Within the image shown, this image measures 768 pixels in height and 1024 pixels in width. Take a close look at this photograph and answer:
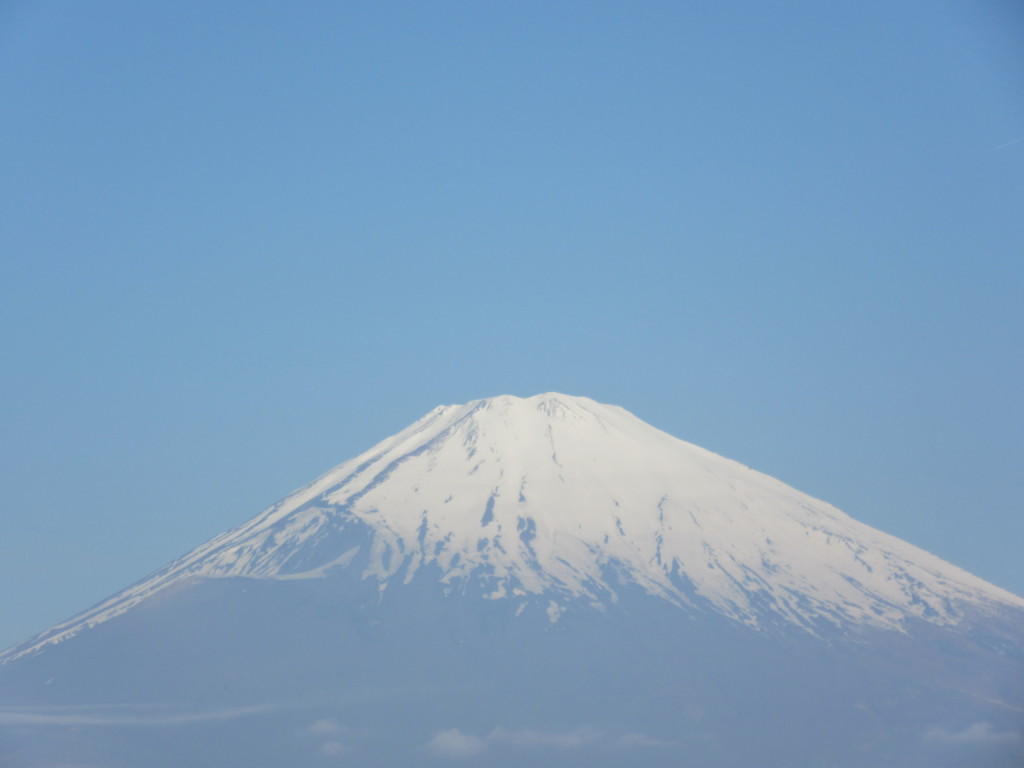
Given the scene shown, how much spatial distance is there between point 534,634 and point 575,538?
10.3 m

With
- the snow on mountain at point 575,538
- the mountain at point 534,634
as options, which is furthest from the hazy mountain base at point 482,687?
the snow on mountain at point 575,538

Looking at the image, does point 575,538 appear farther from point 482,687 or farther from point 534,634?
point 482,687

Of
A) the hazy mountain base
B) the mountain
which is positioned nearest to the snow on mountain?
the mountain

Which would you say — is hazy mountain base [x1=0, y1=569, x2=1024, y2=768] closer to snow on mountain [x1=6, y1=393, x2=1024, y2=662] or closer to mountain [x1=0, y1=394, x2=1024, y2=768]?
mountain [x1=0, y1=394, x2=1024, y2=768]

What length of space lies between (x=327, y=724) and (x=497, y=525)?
72.7 feet

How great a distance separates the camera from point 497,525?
107 meters

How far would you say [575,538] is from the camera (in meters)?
106

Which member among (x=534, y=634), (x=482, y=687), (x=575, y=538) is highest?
(x=575, y=538)

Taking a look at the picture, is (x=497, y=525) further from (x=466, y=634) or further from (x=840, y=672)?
(x=840, y=672)

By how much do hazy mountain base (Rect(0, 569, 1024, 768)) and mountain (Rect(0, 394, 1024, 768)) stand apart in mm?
150

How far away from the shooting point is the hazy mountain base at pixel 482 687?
87.4 metres

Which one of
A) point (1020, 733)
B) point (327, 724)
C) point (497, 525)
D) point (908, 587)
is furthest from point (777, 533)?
point (327, 724)

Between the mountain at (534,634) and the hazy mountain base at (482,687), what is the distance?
0.15m

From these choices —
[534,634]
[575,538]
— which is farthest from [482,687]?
[575,538]
